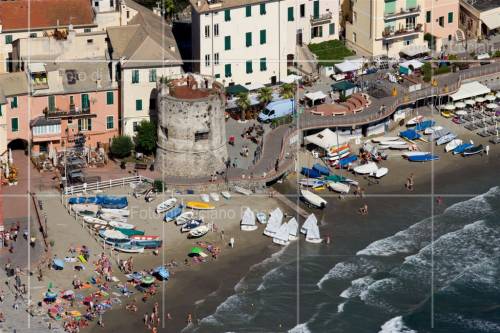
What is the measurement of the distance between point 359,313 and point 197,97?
104 feet

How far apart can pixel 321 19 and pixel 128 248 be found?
44.8 meters

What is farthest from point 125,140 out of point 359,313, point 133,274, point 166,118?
point 359,313

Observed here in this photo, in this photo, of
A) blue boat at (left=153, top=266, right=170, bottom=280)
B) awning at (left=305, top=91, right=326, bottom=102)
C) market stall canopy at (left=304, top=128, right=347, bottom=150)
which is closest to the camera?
blue boat at (left=153, top=266, right=170, bottom=280)

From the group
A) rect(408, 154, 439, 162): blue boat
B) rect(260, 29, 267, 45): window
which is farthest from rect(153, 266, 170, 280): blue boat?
rect(260, 29, 267, 45): window

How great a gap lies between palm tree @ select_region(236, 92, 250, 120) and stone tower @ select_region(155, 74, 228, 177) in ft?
27.9

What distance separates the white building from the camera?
166 m

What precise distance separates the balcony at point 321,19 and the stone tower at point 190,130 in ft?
76.2

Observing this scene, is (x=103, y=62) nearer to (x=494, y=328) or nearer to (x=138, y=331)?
(x=138, y=331)

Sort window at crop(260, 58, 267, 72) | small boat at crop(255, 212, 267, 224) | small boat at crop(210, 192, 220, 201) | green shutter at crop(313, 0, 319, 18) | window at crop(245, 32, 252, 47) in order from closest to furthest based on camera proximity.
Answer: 1. small boat at crop(255, 212, 267, 224)
2. small boat at crop(210, 192, 220, 201)
3. window at crop(245, 32, 252, 47)
4. window at crop(260, 58, 267, 72)
5. green shutter at crop(313, 0, 319, 18)

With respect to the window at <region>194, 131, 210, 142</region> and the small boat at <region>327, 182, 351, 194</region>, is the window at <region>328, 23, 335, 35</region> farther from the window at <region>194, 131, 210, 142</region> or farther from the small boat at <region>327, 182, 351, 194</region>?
the window at <region>194, 131, 210, 142</region>

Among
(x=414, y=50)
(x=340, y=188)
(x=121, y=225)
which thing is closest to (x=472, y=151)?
(x=340, y=188)

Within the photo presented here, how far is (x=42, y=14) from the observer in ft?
544

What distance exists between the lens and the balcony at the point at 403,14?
6905 inches

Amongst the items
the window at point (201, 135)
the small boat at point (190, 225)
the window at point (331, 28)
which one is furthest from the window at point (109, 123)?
the window at point (331, 28)
